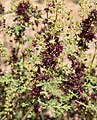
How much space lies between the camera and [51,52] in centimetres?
291

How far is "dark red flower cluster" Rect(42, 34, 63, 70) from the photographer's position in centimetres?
289

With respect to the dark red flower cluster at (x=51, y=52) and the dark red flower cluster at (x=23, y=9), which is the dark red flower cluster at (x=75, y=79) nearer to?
the dark red flower cluster at (x=51, y=52)

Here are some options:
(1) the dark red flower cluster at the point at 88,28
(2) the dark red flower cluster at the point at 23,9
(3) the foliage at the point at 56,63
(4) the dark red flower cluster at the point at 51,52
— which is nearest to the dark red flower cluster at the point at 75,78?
(3) the foliage at the point at 56,63

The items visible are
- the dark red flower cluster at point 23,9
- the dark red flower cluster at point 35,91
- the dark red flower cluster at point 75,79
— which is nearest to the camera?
the dark red flower cluster at point 35,91

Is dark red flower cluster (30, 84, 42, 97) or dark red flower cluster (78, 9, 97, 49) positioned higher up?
dark red flower cluster (78, 9, 97, 49)

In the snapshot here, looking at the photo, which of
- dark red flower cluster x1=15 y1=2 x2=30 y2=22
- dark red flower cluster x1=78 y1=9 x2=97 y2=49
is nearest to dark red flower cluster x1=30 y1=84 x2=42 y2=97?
dark red flower cluster x1=78 y1=9 x2=97 y2=49

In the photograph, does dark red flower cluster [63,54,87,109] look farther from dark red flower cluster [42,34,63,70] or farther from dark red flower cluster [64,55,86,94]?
dark red flower cluster [42,34,63,70]

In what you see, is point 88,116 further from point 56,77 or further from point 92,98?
point 56,77

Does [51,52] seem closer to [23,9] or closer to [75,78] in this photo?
[75,78]

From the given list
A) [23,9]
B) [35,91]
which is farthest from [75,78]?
[23,9]

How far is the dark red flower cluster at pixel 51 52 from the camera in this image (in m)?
2.89

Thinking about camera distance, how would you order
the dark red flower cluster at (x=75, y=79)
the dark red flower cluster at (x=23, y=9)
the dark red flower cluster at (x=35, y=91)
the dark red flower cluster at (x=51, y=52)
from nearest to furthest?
the dark red flower cluster at (x=51, y=52) → the dark red flower cluster at (x=35, y=91) → the dark red flower cluster at (x=75, y=79) → the dark red flower cluster at (x=23, y=9)

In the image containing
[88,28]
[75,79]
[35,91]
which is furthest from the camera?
[88,28]

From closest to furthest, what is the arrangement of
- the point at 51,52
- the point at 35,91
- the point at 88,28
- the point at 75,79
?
the point at 51,52
the point at 35,91
the point at 75,79
the point at 88,28
